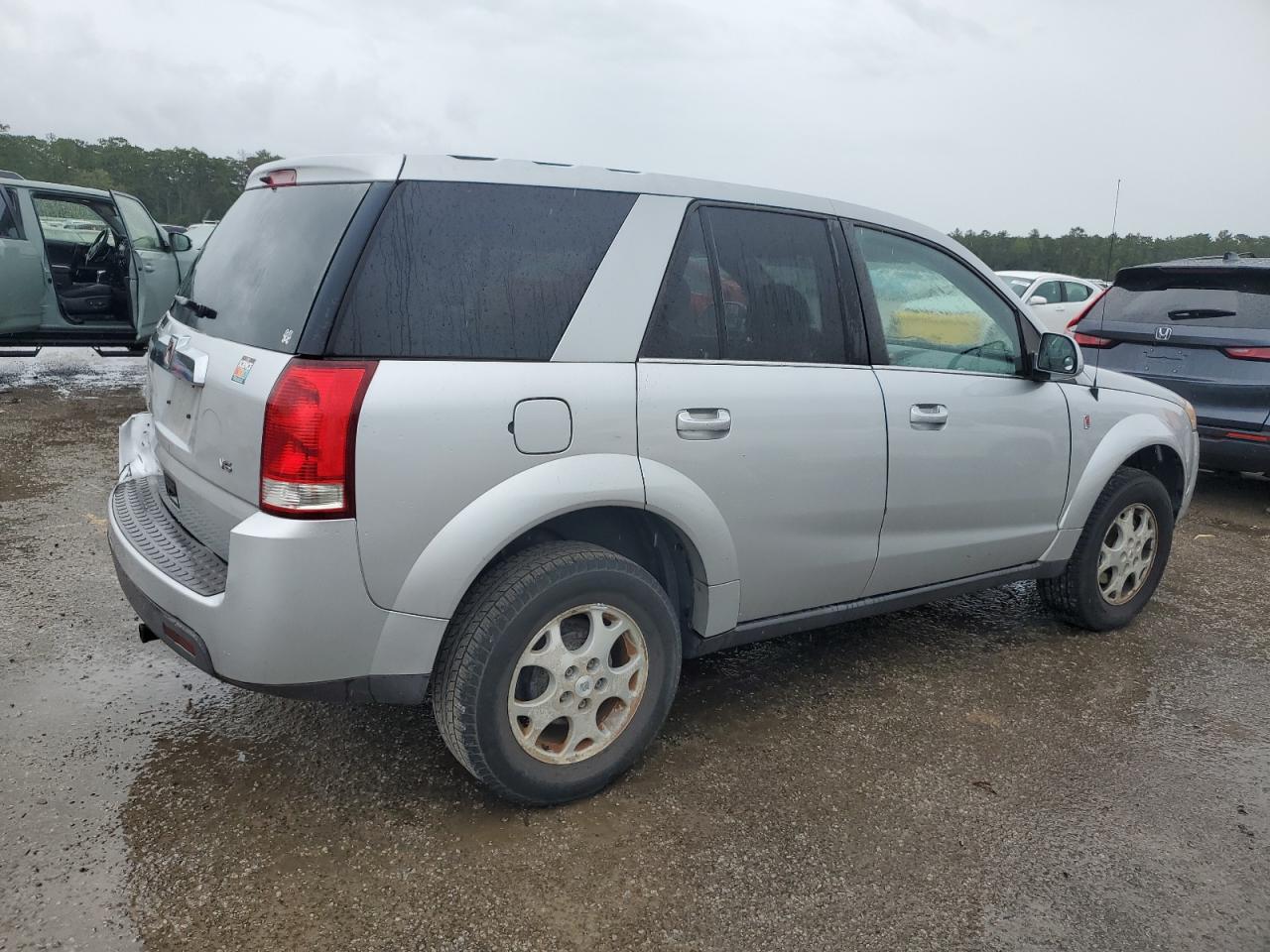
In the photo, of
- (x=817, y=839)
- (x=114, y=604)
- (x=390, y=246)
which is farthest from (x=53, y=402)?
(x=817, y=839)

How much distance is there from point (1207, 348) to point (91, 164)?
50221mm

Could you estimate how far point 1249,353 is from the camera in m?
6.03

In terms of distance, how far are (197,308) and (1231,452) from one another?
19.8 feet

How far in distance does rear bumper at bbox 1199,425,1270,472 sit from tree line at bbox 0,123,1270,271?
18764mm

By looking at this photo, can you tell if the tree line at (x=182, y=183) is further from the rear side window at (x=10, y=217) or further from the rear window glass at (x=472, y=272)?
the rear window glass at (x=472, y=272)

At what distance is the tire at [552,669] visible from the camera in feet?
8.18

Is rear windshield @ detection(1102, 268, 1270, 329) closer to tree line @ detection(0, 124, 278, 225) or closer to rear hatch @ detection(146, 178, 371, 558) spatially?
rear hatch @ detection(146, 178, 371, 558)

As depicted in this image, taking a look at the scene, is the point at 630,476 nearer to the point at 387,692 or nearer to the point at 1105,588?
the point at 387,692

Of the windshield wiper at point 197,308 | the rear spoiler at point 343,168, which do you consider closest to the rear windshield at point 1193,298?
the rear spoiler at point 343,168

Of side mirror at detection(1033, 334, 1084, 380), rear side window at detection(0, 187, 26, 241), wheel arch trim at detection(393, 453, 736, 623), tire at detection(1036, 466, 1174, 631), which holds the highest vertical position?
rear side window at detection(0, 187, 26, 241)

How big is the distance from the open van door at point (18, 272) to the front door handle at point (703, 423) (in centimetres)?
811

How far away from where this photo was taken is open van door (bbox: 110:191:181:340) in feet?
29.7

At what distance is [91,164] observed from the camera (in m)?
45.1

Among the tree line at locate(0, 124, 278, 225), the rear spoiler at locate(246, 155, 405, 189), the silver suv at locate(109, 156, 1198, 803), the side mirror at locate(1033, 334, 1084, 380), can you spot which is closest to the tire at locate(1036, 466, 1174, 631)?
the side mirror at locate(1033, 334, 1084, 380)
